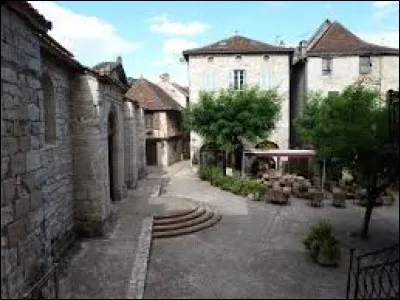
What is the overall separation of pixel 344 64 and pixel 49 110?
22140mm

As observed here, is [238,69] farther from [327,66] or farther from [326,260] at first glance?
[326,260]

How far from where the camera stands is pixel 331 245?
11.5 metres

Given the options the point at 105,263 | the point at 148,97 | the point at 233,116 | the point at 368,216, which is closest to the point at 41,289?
the point at 105,263

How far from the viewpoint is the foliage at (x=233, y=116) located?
2436cm

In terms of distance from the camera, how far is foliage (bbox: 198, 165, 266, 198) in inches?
810

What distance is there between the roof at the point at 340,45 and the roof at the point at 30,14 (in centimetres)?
2390

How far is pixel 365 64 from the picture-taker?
27.8m

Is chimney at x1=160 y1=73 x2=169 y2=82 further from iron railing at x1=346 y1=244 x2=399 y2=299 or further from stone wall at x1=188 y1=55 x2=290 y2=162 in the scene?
iron railing at x1=346 y1=244 x2=399 y2=299

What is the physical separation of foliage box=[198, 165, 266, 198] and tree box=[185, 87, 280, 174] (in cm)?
175

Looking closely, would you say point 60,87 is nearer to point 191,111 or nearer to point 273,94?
point 191,111

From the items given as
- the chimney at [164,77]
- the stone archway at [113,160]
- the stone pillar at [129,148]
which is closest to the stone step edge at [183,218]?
the stone archway at [113,160]

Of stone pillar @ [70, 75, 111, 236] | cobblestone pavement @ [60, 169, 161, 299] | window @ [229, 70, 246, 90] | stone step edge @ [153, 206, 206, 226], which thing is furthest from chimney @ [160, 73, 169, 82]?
stone pillar @ [70, 75, 111, 236]

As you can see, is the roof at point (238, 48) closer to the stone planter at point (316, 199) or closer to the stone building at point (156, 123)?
the stone building at point (156, 123)

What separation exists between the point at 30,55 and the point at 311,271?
333 inches
